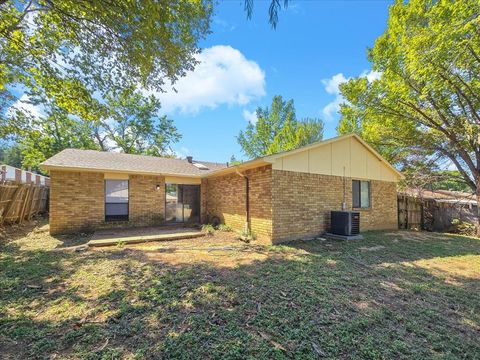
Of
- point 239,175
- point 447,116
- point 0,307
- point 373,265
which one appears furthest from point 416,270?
point 447,116

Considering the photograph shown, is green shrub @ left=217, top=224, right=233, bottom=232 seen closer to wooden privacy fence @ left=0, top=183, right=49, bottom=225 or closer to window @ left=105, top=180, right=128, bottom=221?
window @ left=105, top=180, right=128, bottom=221

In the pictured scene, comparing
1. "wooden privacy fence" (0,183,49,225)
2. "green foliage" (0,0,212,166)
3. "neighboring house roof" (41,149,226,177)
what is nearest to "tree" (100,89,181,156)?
"wooden privacy fence" (0,183,49,225)

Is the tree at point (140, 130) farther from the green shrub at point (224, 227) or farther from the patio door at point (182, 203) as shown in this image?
the green shrub at point (224, 227)

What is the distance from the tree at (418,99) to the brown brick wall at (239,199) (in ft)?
18.5

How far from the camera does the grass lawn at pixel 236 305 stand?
2.54 metres

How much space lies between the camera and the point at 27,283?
4277 mm

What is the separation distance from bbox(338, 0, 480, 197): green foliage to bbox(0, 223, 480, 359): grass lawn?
5.86 metres

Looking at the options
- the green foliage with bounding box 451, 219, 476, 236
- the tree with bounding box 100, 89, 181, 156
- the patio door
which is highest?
the tree with bounding box 100, 89, 181, 156

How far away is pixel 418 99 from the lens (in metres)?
10.9

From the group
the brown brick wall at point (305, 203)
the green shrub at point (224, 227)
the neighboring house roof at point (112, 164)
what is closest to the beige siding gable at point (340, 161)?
the brown brick wall at point (305, 203)

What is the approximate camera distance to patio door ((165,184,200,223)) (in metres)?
11.6

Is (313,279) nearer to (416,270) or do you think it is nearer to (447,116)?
(416,270)

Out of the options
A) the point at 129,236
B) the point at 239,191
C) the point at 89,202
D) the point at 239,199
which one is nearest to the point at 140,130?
the point at 89,202

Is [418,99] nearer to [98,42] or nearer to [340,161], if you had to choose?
[340,161]
